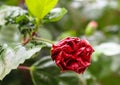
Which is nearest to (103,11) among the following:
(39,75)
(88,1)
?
(88,1)

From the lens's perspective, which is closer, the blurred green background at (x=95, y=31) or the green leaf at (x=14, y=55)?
the green leaf at (x=14, y=55)

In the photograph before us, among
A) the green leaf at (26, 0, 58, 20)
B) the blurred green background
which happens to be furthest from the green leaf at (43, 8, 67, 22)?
the blurred green background

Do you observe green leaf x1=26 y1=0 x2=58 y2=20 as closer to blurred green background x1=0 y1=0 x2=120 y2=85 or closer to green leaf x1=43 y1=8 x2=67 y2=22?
green leaf x1=43 y1=8 x2=67 y2=22

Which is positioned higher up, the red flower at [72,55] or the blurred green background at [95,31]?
the blurred green background at [95,31]

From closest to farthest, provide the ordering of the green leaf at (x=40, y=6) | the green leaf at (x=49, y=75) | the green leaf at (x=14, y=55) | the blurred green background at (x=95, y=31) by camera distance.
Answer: the green leaf at (x=14, y=55) < the green leaf at (x=40, y=6) < the green leaf at (x=49, y=75) < the blurred green background at (x=95, y=31)

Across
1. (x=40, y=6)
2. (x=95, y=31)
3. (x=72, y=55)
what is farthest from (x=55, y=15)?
(x=95, y=31)

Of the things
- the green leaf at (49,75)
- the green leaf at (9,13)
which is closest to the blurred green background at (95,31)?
the green leaf at (49,75)

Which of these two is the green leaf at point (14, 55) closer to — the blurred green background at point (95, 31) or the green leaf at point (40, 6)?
the green leaf at point (40, 6)
